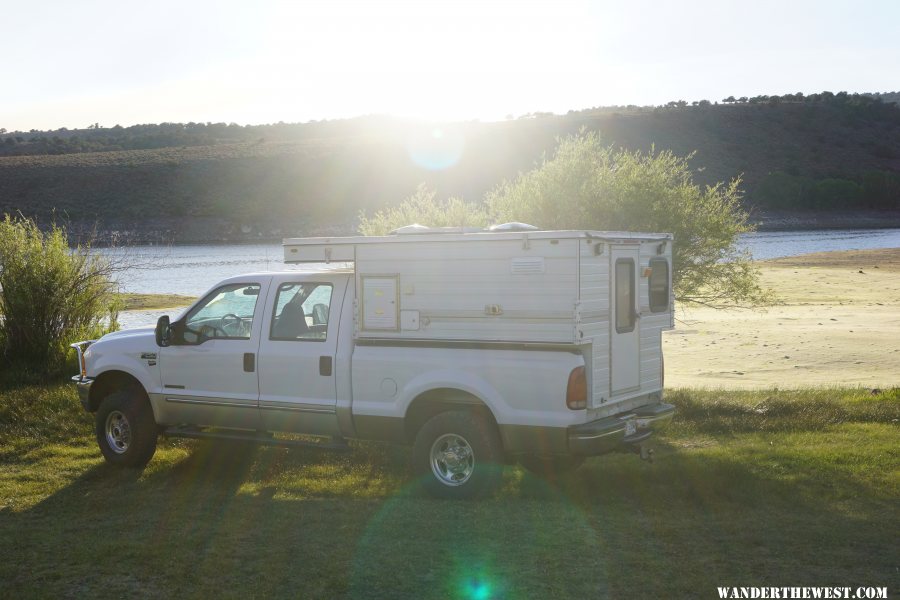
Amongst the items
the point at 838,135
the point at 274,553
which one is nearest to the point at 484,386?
the point at 274,553

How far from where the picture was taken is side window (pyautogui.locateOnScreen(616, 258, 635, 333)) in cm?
809

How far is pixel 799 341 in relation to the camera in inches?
977

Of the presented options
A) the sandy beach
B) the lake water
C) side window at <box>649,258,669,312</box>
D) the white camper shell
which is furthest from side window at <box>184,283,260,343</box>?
the lake water

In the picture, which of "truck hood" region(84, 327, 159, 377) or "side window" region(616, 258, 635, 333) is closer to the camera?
"side window" region(616, 258, 635, 333)

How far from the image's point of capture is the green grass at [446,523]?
19.5 feet

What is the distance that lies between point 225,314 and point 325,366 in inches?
52.3

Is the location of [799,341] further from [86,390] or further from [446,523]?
[446,523]

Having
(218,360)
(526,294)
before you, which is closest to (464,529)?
(526,294)

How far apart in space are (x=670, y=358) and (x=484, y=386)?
16.0 metres

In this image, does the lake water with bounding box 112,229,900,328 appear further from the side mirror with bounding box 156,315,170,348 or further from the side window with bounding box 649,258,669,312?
the side window with bounding box 649,258,669,312

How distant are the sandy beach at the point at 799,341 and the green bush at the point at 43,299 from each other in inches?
402

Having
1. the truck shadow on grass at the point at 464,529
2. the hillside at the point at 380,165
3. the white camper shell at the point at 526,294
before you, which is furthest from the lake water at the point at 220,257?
the white camper shell at the point at 526,294

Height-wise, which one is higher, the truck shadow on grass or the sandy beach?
the truck shadow on grass

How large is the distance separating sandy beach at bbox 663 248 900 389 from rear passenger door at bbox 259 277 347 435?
415 inches
